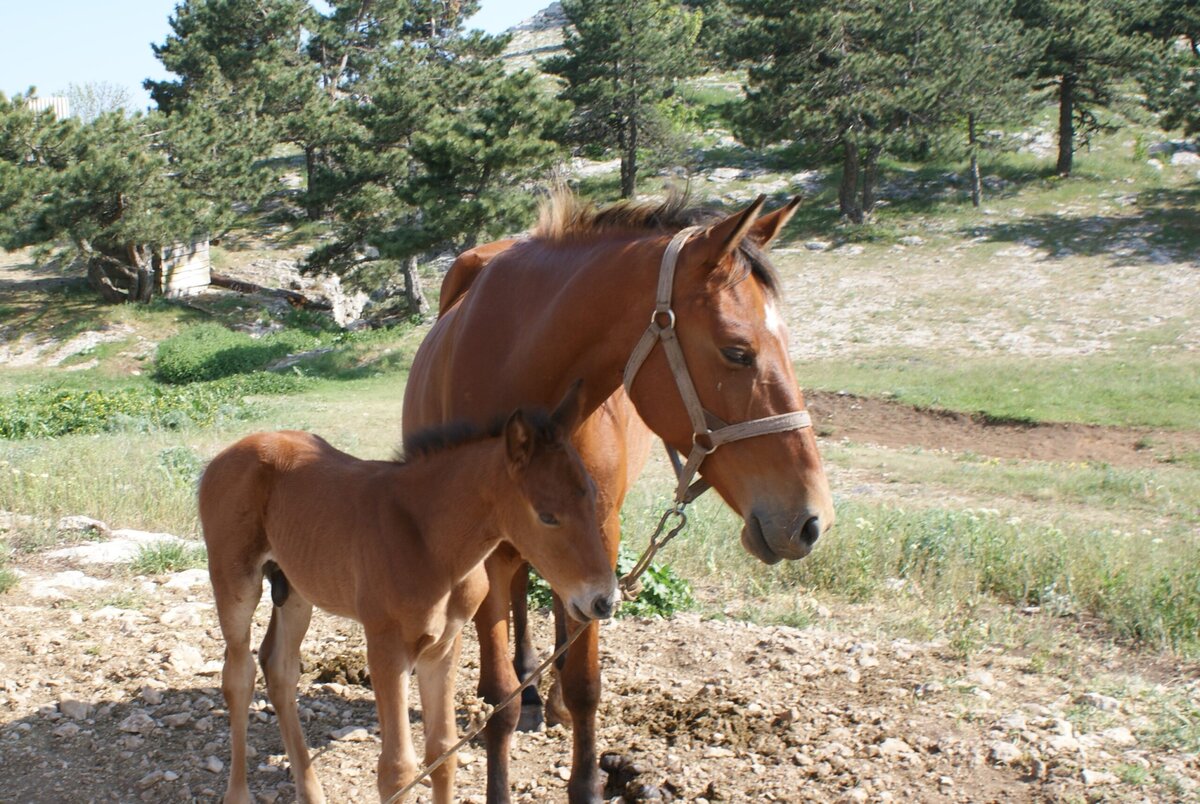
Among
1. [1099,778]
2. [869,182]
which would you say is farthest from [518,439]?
[869,182]

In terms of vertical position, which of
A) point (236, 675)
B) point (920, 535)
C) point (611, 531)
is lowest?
point (920, 535)

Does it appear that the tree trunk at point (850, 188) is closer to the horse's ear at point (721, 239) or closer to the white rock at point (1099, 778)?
the white rock at point (1099, 778)

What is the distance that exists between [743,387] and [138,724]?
3385 millimetres

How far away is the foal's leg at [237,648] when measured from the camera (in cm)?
411

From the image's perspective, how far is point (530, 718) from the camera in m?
5.46

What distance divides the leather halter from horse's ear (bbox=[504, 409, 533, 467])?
0.53 m

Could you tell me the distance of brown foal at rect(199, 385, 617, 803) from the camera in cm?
323

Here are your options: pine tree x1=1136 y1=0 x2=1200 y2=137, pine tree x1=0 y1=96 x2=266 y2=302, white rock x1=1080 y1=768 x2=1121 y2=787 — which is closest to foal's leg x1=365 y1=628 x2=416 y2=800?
white rock x1=1080 y1=768 x2=1121 y2=787

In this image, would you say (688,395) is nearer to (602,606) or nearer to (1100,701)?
(602,606)

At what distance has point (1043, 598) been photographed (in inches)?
262

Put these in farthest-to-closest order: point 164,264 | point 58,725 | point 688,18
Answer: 1. point 688,18
2. point 164,264
3. point 58,725

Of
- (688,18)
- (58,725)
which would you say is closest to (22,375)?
(58,725)

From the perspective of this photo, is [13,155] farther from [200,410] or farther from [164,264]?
[200,410]

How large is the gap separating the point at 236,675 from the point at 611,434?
183cm
